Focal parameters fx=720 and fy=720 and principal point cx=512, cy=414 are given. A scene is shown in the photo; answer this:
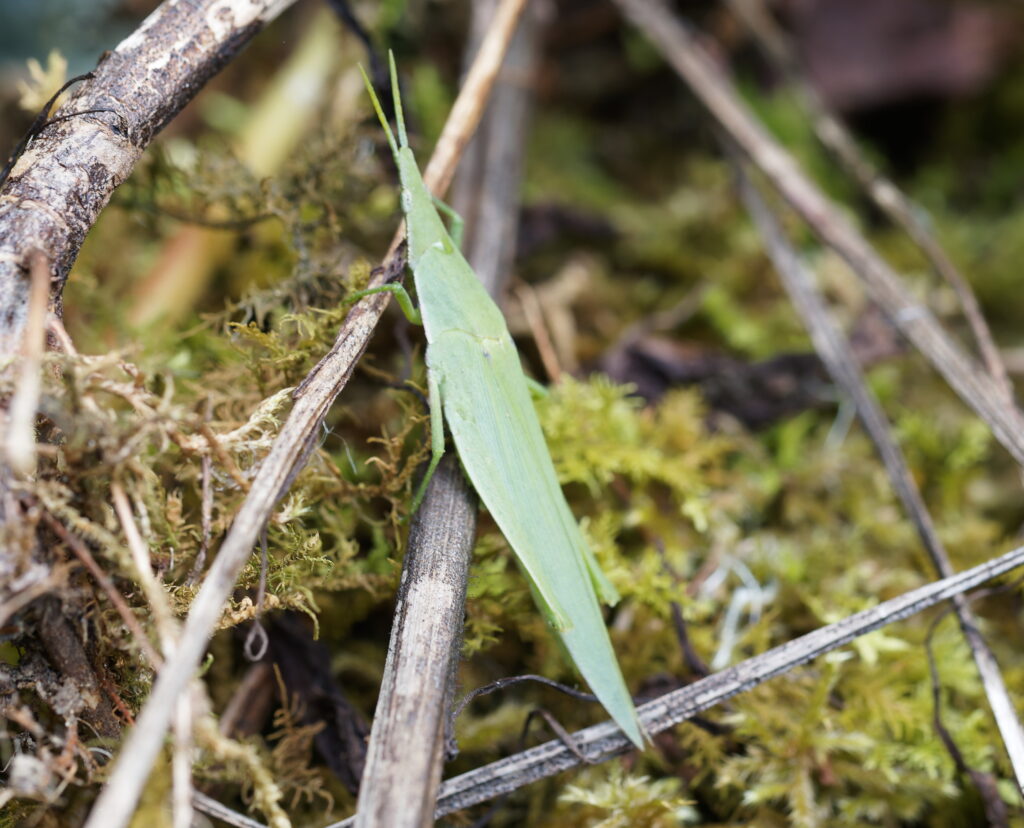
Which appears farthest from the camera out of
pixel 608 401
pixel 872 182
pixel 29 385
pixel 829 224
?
pixel 872 182

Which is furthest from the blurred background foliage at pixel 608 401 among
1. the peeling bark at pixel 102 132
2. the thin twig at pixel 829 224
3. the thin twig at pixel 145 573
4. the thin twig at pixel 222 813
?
the thin twig at pixel 829 224

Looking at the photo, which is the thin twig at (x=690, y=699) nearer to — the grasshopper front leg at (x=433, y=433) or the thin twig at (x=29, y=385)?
the grasshopper front leg at (x=433, y=433)

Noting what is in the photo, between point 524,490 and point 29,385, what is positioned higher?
point 524,490

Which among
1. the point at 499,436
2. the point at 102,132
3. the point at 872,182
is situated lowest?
the point at 499,436

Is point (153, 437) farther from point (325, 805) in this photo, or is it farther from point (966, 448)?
point (966, 448)

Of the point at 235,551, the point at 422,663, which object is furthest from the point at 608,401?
the point at 235,551

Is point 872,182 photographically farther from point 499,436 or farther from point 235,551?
point 235,551

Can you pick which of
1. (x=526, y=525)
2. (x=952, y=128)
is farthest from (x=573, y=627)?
(x=952, y=128)
